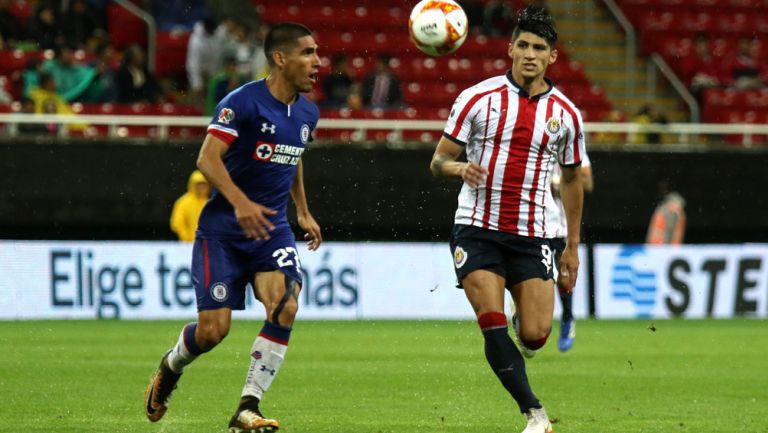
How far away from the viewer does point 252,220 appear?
7.69 metres

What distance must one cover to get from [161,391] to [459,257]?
73.5 inches

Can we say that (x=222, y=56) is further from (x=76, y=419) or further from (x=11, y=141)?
(x=76, y=419)

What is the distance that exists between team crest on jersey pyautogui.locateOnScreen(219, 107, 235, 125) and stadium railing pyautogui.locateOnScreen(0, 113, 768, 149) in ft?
36.7

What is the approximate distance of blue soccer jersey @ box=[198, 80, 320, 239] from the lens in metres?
8.15

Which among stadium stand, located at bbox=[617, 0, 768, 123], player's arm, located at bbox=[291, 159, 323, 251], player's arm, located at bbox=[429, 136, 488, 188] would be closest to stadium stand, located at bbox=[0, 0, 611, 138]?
stadium stand, located at bbox=[617, 0, 768, 123]

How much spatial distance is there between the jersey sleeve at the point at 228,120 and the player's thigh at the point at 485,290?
1.50m

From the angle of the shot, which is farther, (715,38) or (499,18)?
(715,38)

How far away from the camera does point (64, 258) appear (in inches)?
719

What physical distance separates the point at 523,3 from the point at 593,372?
13.4 metres

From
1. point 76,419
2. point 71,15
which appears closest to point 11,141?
point 71,15

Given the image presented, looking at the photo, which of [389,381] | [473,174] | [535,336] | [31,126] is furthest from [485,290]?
[31,126]

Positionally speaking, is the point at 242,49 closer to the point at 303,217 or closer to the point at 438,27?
the point at 438,27

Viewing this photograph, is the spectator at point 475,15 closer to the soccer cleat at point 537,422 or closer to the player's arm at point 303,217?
the player's arm at point 303,217

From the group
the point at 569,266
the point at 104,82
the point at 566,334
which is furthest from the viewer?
the point at 104,82
